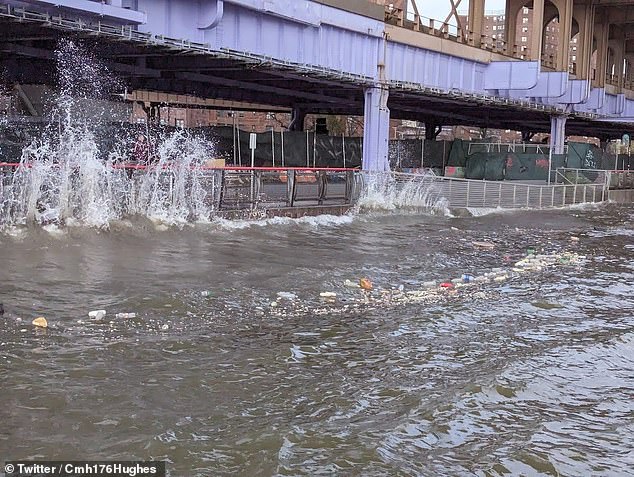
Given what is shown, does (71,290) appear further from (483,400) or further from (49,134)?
(49,134)

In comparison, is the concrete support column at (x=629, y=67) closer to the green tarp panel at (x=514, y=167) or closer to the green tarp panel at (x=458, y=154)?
the green tarp panel at (x=458, y=154)

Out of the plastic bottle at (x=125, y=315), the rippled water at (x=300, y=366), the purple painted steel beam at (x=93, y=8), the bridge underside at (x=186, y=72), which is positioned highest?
A: the purple painted steel beam at (x=93, y=8)

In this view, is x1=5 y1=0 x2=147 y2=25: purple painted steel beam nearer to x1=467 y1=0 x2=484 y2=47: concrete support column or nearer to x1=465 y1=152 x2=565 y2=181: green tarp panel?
x1=465 y1=152 x2=565 y2=181: green tarp panel

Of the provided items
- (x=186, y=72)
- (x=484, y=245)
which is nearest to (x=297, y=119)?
(x=186, y=72)

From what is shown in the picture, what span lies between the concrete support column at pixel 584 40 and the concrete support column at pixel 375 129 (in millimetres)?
27056

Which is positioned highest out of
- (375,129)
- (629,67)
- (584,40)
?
(629,67)

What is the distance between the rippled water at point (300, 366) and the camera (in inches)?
218

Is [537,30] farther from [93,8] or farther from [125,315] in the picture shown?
[125,315]

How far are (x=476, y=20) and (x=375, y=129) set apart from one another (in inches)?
559

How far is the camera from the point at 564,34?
4406cm

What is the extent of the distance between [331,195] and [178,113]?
7343cm

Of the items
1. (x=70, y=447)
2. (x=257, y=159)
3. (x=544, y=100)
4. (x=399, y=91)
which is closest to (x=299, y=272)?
(x=70, y=447)

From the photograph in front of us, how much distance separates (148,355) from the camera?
753 cm

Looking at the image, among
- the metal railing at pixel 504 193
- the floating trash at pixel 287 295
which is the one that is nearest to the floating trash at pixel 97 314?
the floating trash at pixel 287 295
